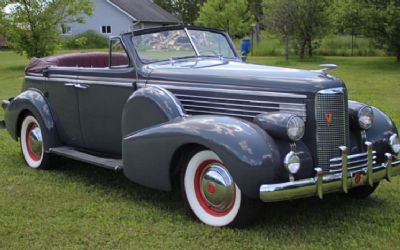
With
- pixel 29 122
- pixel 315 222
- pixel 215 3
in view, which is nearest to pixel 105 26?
pixel 215 3

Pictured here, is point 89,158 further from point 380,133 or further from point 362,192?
point 380,133

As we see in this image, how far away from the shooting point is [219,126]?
4324 millimetres

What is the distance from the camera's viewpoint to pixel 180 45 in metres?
5.77

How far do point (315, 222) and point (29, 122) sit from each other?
12.7 feet

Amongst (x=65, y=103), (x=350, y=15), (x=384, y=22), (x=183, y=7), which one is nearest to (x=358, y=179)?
(x=65, y=103)

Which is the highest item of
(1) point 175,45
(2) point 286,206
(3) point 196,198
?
(1) point 175,45

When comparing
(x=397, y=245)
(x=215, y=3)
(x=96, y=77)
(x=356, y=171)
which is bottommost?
(x=397, y=245)

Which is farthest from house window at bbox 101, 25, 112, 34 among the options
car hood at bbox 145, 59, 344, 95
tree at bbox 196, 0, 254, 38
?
car hood at bbox 145, 59, 344, 95

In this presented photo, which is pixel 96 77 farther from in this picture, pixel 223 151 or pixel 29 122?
pixel 223 151

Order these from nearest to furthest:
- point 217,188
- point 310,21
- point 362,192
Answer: point 217,188 < point 362,192 < point 310,21

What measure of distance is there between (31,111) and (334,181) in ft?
12.7

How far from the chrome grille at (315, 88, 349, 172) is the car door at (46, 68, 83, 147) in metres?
2.87

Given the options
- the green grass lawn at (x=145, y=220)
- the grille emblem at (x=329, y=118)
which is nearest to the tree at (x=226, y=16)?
the green grass lawn at (x=145, y=220)

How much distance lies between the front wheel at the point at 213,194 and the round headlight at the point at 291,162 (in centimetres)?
39
